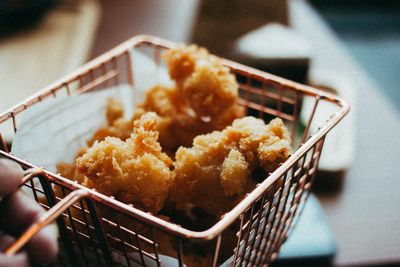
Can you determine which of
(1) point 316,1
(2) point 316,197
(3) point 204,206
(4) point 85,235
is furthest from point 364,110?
(1) point 316,1

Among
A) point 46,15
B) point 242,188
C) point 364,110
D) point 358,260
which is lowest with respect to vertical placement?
point 358,260

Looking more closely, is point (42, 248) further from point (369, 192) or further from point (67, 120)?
point (369, 192)

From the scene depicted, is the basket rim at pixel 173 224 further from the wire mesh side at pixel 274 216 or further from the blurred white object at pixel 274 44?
the blurred white object at pixel 274 44

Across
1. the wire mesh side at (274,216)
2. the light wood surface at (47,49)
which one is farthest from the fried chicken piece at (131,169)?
the light wood surface at (47,49)

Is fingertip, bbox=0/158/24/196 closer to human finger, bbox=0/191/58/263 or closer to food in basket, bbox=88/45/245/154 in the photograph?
human finger, bbox=0/191/58/263

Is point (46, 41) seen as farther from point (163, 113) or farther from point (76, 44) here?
point (163, 113)

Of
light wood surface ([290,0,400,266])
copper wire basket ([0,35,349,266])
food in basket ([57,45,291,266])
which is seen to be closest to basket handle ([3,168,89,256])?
copper wire basket ([0,35,349,266])

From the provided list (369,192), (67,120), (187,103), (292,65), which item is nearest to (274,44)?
(292,65)
